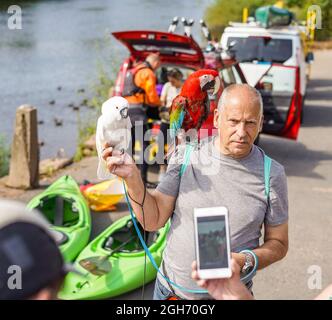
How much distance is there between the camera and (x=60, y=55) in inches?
928


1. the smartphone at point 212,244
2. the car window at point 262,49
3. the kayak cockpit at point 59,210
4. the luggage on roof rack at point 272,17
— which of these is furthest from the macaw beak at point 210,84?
the luggage on roof rack at point 272,17

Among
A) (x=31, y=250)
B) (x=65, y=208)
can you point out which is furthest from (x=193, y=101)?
(x=31, y=250)

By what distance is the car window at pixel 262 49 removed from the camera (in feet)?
39.1

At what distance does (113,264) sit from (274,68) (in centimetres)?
649

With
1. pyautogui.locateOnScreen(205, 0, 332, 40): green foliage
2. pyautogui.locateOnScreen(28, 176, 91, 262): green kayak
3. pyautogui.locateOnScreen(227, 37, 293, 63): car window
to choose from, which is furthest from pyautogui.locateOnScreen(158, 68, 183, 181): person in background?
pyautogui.locateOnScreen(205, 0, 332, 40): green foliage

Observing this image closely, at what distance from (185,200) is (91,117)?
12705mm

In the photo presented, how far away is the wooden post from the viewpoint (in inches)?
311

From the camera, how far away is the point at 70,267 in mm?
1178

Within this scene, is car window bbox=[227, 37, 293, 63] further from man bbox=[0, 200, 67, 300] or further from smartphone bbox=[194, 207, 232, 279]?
man bbox=[0, 200, 67, 300]

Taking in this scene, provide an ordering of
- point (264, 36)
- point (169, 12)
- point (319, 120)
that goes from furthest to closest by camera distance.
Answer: point (169, 12)
point (319, 120)
point (264, 36)

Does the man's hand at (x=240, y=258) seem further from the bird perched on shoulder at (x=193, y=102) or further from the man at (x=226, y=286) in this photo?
the bird perched on shoulder at (x=193, y=102)

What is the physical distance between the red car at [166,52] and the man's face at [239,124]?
5.03 meters
